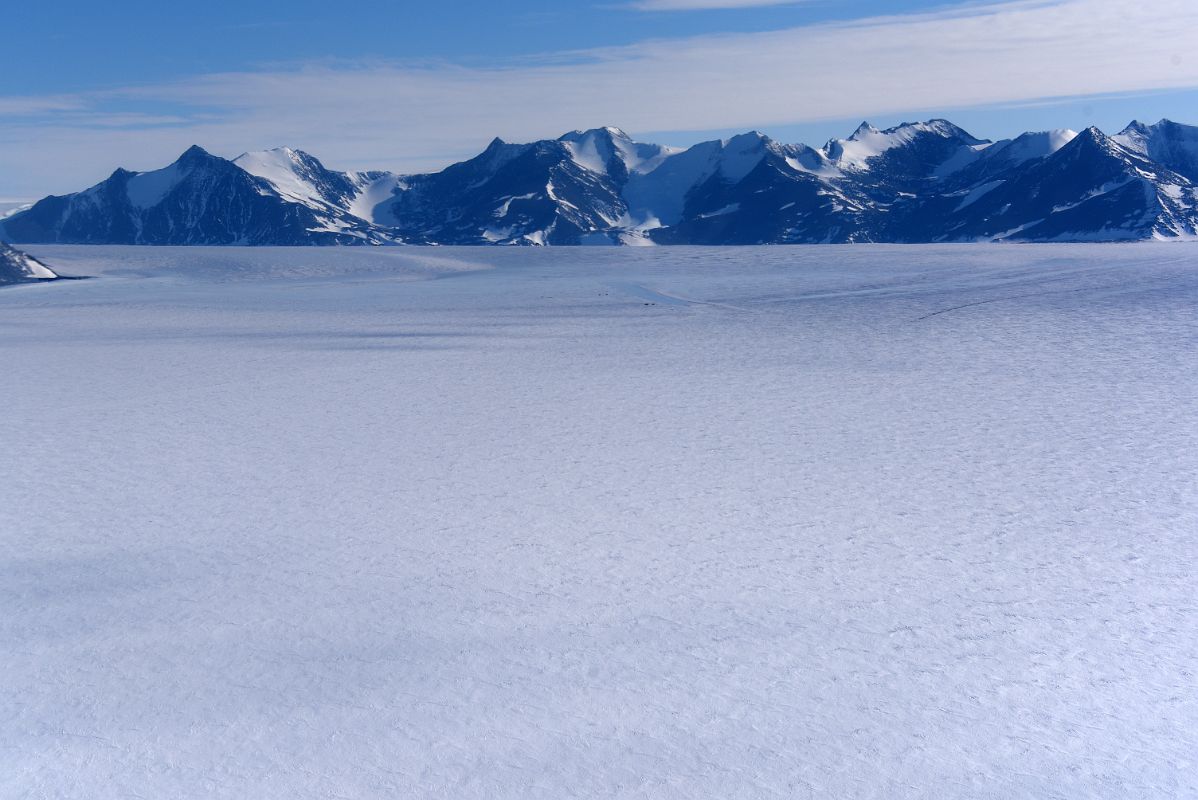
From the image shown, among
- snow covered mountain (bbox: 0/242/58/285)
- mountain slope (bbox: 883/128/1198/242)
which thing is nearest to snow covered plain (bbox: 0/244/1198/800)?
snow covered mountain (bbox: 0/242/58/285)

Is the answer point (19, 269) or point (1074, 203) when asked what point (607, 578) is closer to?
point (19, 269)

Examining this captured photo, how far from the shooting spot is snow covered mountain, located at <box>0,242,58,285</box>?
3678 cm

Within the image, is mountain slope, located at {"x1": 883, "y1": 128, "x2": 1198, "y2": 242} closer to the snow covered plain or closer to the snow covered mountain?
the snow covered mountain

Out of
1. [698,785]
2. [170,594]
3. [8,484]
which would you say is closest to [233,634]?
[170,594]

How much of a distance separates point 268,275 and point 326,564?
106 ft

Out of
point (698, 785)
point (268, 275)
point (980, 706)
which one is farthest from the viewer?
point (268, 275)

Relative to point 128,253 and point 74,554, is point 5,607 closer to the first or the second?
point 74,554

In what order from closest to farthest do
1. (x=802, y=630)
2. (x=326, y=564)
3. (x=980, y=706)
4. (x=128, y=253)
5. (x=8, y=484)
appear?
(x=980, y=706) → (x=802, y=630) → (x=326, y=564) → (x=8, y=484) → (x=128, y=253)

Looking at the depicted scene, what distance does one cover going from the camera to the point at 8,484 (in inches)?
362

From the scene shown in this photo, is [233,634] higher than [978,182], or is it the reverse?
[978,182]

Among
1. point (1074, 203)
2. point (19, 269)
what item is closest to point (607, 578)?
point (19, 269)

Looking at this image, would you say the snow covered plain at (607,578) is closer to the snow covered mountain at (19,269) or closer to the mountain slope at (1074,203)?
the snow covered mountain at (19,269)

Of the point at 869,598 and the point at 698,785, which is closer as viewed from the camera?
the point at 698,785

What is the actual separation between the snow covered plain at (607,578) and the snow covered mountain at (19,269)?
24.1 m
